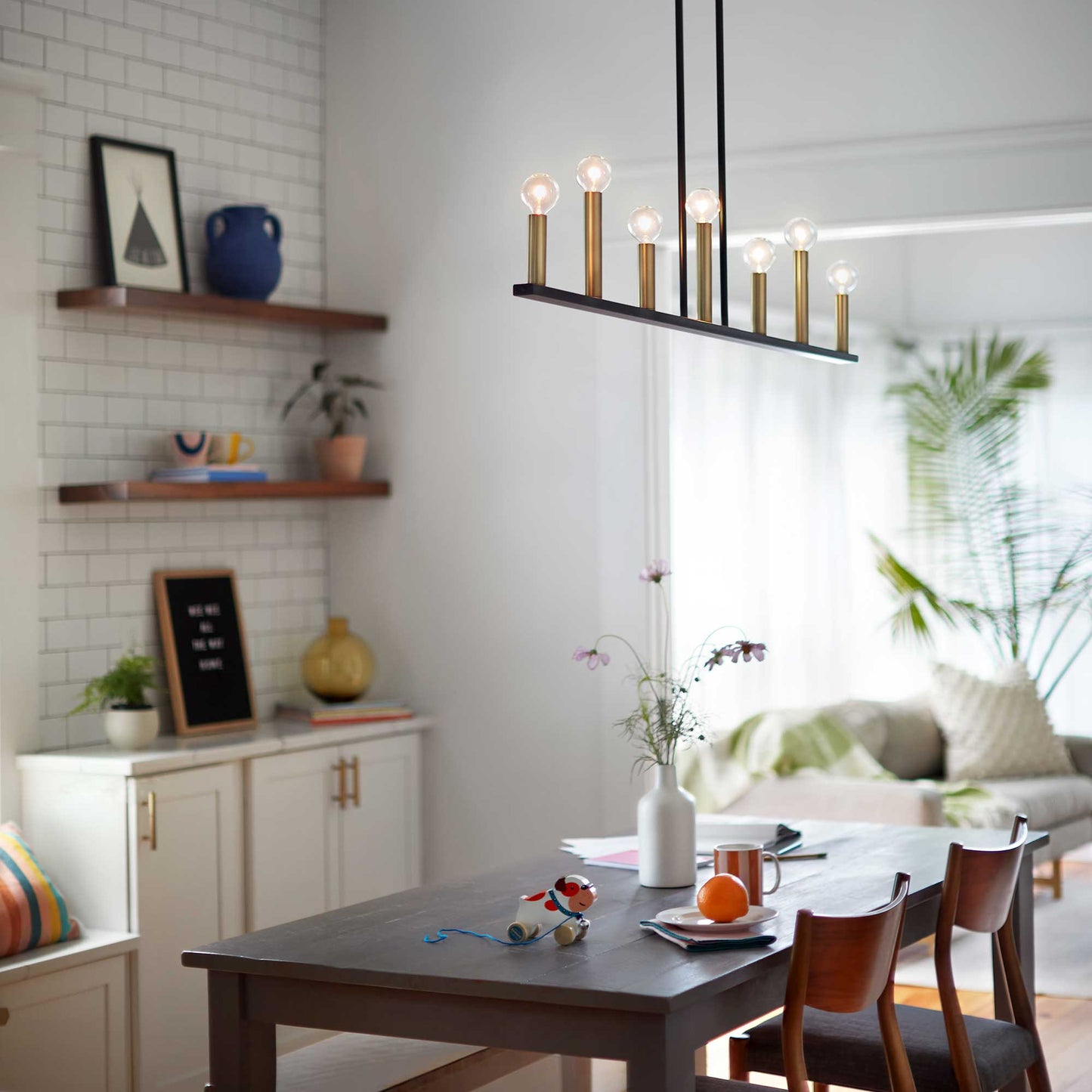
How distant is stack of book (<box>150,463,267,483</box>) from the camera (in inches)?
172

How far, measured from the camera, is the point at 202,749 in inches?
165

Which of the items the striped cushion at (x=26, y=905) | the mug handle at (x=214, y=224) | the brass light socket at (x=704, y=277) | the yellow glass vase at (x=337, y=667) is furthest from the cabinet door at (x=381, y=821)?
the brass light socket at (x=704, y=277)

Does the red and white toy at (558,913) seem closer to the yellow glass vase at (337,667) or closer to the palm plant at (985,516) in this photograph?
the yellow glass vase at (337,667)

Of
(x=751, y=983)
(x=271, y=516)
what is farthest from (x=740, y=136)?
(x=751, y=983)

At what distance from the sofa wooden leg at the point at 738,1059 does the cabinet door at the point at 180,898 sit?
1.58m

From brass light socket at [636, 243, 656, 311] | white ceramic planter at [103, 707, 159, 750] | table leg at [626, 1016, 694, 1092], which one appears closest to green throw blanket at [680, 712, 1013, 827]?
white ceramic planter at [103, 707, 159, 750]

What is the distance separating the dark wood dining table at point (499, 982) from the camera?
7.63 ft

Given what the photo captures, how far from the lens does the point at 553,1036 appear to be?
7.77 feet

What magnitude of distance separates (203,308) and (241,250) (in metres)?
0.26

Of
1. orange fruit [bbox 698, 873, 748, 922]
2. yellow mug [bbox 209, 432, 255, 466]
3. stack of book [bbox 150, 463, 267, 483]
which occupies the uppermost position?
yellow mug [bbox 209, 432, 255, 466]

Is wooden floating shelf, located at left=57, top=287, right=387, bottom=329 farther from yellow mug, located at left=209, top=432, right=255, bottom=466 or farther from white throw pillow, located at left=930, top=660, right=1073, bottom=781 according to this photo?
white throw pillow, located at left=930, top=660, right=1073, bottom=781

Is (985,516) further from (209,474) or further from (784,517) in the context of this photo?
(209,474)

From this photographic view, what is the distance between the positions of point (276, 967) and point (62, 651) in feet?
6.53

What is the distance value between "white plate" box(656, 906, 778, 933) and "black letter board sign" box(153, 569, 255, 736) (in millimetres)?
2085
